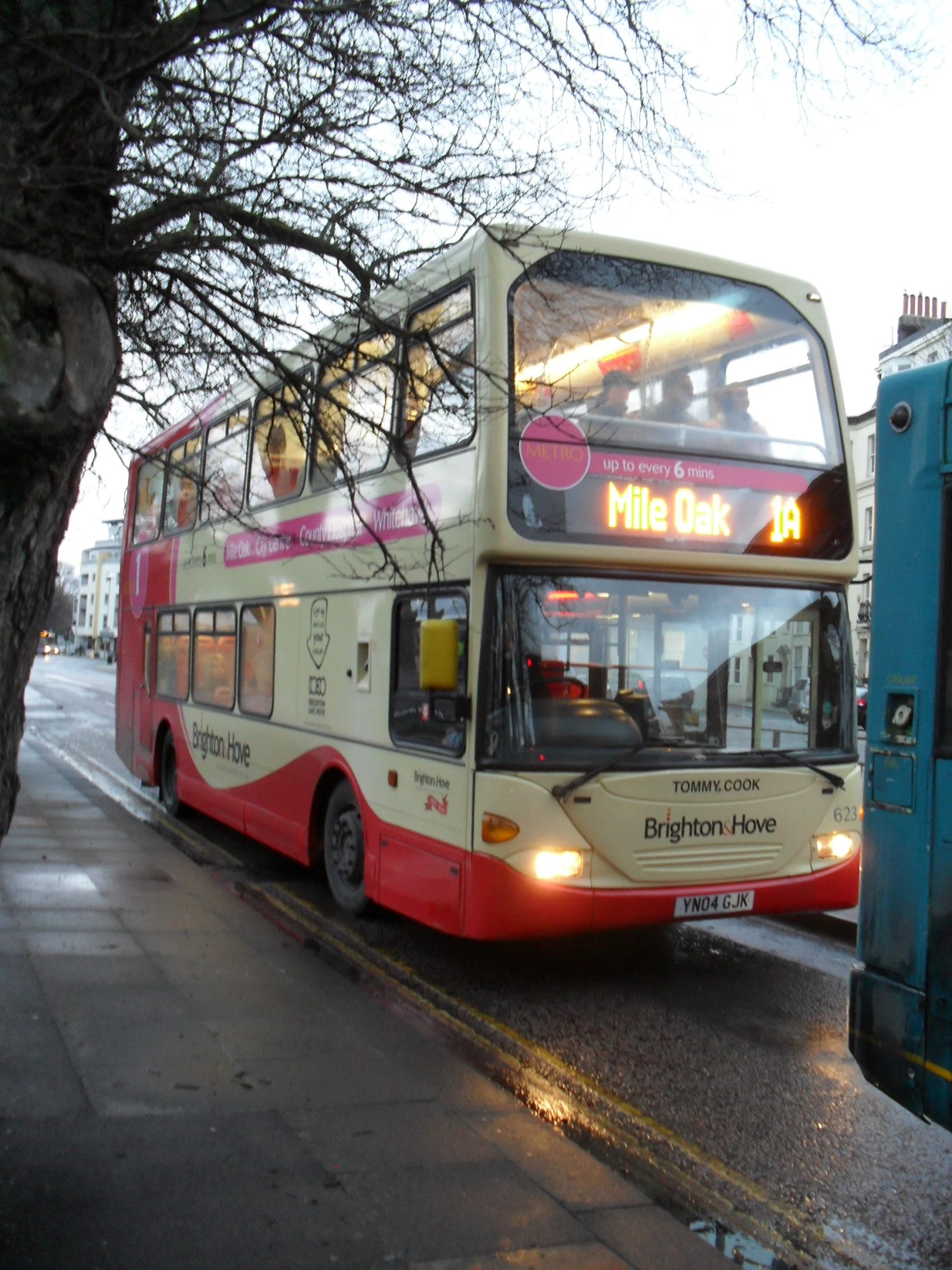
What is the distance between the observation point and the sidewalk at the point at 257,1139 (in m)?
3.76

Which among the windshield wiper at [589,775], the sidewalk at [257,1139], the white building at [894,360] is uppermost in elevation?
the white building at [894,360]

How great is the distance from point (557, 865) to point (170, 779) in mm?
8147

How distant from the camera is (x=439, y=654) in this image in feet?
21.3

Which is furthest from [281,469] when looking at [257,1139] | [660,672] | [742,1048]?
[257,1139]

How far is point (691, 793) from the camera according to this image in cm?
676

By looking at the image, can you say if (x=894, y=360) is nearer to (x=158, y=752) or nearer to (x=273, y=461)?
(x=158, y=752)

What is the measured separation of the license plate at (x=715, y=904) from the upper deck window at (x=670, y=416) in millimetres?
2001

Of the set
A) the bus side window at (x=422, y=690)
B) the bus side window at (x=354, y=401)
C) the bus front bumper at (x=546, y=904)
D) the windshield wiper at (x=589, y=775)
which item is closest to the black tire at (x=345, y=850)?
the bus side window at (x=422, y=690)

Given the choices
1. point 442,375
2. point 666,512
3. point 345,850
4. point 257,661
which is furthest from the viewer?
point 257,661

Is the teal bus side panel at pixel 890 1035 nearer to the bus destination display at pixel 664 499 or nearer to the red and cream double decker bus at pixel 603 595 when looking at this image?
the red and cream double decker bus at pixel 603 595

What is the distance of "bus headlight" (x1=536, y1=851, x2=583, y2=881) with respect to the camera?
6473mm

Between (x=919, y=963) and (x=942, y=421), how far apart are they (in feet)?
5.70

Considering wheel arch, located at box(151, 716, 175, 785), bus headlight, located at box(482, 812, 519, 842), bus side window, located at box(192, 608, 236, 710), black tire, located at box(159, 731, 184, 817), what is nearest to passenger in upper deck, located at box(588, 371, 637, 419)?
bus headlight, located at box(482, 812, 519, 842)

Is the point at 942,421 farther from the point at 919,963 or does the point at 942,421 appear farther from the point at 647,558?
the point at 647,558
